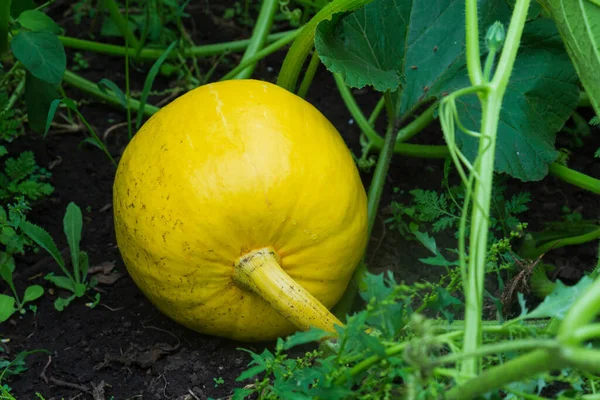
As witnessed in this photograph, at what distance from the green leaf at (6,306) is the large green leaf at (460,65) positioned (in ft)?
3.17

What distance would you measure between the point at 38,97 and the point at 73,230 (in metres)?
0.36

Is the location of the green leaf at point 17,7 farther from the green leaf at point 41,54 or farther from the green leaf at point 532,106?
the green leaf at point 532,106

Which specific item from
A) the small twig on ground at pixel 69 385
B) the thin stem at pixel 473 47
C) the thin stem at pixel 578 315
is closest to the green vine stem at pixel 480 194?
the thin stem at pixel 473 47

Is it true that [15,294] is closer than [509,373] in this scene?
No

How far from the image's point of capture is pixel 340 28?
1879 millimetres

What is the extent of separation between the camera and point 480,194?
3.88ft

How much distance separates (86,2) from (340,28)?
54.4 inches

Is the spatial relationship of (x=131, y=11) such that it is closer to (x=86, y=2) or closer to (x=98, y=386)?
(x=86, y=2)

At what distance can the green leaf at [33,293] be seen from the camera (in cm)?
193

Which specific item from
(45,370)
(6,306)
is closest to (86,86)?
(6,306)

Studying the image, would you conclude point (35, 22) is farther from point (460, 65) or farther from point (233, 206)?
point (460, 65)

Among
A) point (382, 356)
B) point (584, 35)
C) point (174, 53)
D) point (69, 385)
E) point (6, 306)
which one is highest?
point (584, 35)

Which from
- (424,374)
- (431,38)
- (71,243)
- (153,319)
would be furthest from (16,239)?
(424,374)

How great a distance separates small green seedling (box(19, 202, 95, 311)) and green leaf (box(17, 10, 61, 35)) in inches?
18.0
